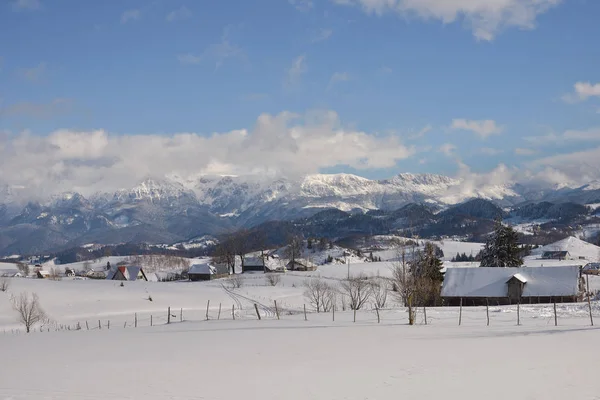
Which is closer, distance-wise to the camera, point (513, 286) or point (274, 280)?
point (513, 286)

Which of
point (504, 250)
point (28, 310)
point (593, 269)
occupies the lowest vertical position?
point (28, 310)

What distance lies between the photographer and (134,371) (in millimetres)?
23391

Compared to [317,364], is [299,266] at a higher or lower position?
higher

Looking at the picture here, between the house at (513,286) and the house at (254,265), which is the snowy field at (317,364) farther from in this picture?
the house at (254,265)

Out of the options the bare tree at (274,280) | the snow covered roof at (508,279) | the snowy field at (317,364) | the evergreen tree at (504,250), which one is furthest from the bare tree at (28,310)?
the evergreen tree at (504,250)

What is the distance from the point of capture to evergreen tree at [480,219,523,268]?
84.5m

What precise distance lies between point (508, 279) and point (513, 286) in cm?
107

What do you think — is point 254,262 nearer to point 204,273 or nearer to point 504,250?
point 204,273

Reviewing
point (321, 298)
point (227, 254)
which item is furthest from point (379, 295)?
point (227, 254)

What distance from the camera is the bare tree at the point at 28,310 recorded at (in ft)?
205

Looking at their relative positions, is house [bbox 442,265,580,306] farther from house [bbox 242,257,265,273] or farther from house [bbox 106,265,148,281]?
house [bbox 106,265,148,281]

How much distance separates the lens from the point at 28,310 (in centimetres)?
6962

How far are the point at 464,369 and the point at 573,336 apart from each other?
12.2m

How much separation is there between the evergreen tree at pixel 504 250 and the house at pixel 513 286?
1133 centimetres
